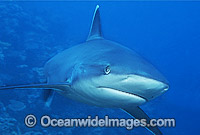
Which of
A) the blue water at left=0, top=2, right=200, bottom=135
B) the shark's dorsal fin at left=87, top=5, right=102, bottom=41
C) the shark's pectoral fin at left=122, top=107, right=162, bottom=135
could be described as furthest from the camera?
the blue water at left=0, top=2, right=200, bottom=135

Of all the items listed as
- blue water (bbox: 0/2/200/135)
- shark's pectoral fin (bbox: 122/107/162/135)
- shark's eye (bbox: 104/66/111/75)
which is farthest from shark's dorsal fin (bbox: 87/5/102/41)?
blue water (bbox: 0/2/200/135)

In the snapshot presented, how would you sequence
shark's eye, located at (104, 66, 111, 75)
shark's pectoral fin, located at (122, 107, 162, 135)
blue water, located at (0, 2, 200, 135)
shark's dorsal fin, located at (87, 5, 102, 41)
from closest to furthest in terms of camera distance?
shark's eye, located at (104, 66, 111, 75)
shark's pectoral fin, located at (122, 107, 162, 135)
shark's dorsal fin, located at (87, 5, 102, 41)
blue water, located at (0, 2, 200, 135)

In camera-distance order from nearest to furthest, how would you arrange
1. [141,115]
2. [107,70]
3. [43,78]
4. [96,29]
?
1. [107,70]
2. [141,115]
3. [96,29]
4. [43,78]

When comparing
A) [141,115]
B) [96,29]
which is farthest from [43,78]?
[141,115]

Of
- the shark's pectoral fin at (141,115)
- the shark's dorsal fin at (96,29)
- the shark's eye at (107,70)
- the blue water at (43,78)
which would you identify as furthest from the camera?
the blue water at (43,78)

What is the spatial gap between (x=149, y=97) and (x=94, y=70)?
2.42ft

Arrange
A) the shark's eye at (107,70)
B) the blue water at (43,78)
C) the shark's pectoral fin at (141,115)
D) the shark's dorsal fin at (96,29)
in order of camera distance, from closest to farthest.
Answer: the shark's eye at (107,70)
the shark's pectoral fin at (141,115)
the shark's dorsal fin at (96,29)
the blue water at (43,78)

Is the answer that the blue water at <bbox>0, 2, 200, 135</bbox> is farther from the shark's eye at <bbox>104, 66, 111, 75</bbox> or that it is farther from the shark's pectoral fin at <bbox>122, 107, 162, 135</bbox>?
the shark's eye at <bbox>104, 66, 111, 75</bbox>

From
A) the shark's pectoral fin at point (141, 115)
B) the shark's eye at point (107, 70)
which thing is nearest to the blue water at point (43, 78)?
the shark's pectoral fin at point (141, 115)

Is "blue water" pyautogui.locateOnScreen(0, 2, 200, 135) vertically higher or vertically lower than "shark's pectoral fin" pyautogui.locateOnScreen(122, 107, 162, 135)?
higher

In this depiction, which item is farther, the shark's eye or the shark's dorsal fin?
the shark's dorsal fin

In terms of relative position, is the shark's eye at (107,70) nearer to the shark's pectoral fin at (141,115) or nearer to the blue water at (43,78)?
the shark's pectoral fin at (141,115)

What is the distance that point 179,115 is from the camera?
717 inches

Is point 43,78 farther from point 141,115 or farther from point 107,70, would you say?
point 107,70
